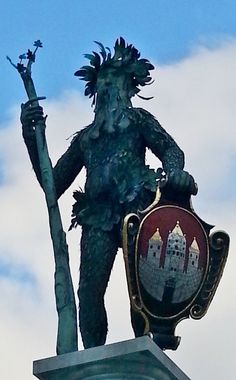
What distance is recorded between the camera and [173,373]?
9.96 m

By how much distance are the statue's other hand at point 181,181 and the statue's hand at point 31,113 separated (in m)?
1.21

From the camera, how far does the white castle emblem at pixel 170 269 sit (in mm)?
10281

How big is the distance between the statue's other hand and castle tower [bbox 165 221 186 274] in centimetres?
27

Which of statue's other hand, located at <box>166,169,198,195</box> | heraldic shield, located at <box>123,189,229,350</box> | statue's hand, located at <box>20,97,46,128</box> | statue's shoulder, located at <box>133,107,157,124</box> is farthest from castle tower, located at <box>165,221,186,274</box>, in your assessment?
statue's hand, located at <box>20,97,46,128</box>

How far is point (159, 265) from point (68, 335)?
78 cm

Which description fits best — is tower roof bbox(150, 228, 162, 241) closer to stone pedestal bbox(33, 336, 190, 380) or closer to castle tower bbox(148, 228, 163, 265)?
castle tower bbox(148, 228, 163, 265)

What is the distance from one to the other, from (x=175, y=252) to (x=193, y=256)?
150mm

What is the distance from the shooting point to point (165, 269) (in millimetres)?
10281

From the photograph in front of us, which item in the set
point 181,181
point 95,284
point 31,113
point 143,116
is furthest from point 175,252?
point 31,113

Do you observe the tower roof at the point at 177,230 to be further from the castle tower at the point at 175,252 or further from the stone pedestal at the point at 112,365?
the stone pedestal at the point at 112,365

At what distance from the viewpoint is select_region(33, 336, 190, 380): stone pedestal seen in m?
9.80

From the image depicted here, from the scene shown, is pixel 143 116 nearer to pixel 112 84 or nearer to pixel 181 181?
pixel 112 84

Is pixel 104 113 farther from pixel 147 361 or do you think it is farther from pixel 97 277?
pixel 147 361

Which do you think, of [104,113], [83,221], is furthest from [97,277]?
[104,113]
